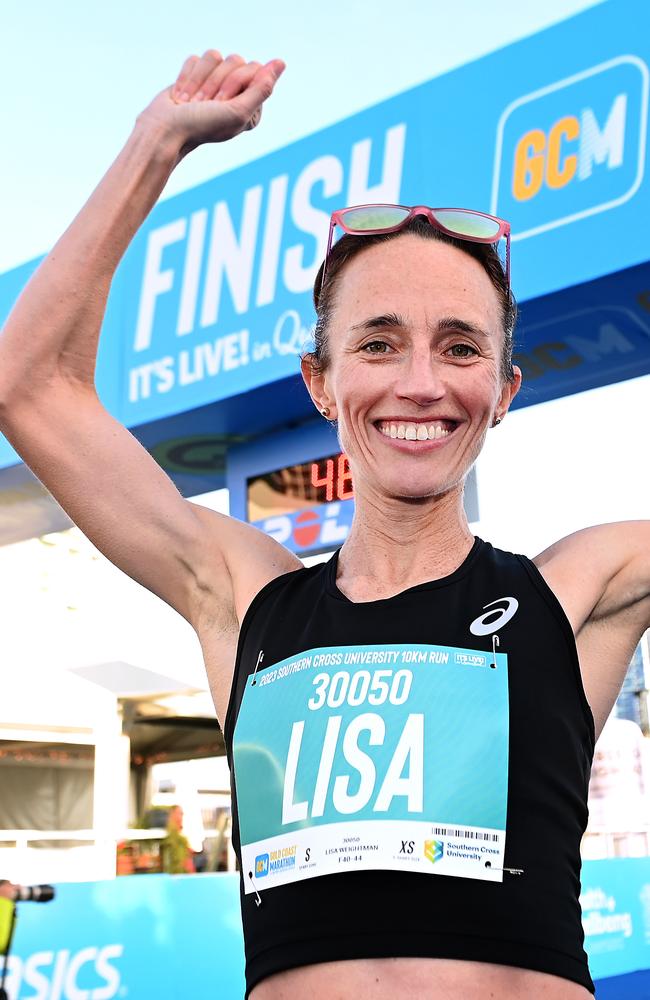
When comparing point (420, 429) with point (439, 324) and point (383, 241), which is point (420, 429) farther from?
point (383, 241)

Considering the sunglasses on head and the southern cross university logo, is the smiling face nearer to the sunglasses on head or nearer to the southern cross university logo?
the sunglasses on head

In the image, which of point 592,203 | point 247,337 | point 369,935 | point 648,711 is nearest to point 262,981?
Answer: point 369,935

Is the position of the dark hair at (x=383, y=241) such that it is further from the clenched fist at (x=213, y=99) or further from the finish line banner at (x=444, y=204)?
the finish line banner at (x=444, y=204)

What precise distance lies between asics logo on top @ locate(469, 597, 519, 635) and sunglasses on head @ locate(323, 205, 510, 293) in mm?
486

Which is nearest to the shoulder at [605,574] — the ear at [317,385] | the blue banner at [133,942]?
the ear at [317,385]

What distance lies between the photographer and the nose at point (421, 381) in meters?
1.32

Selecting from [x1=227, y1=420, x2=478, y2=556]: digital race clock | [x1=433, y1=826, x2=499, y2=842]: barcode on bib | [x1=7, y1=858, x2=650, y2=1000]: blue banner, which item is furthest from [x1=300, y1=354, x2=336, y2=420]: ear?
[x1=227, y1=420, x2=478, y2=556]: digital race clock

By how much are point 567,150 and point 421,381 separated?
427cm

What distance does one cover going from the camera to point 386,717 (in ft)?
3.98

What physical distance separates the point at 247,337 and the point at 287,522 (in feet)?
3.72

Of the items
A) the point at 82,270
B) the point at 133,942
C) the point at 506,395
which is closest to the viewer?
the point at 82,270

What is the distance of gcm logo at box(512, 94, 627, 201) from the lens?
16.4ft

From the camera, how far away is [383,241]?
1427mm

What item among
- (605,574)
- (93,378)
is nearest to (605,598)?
(605,574)
